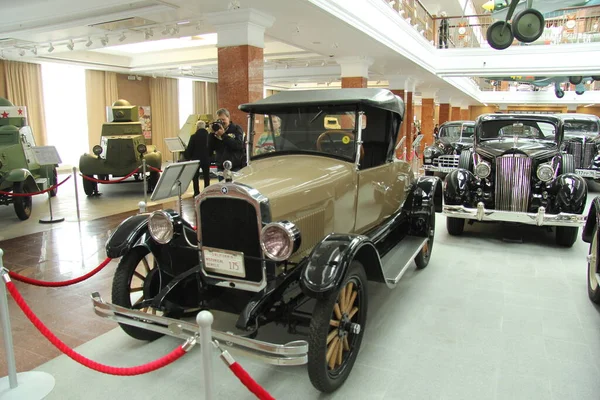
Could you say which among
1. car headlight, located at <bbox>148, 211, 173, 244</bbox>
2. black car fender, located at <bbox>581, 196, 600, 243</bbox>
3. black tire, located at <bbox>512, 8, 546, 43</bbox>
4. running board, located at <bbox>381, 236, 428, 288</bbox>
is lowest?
running board, located at <bbox>381, 236, 428, 288</bbox>

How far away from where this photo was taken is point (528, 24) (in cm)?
895

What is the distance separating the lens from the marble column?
21.1 feet

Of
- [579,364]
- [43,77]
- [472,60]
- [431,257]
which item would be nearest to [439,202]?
[431,257]

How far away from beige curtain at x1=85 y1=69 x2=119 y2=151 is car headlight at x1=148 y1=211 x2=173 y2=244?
1376 centimetres

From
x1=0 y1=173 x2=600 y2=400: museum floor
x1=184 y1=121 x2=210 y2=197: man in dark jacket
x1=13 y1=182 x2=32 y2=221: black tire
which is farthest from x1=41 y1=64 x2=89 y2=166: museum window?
x1=0 y1=173 x2=600 y2=400: museum floor

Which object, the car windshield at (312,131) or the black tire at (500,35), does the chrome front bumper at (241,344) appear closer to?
the car windshield at (312,131)

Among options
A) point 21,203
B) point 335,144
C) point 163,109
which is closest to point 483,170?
point 335,144

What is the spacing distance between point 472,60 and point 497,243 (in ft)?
30.2

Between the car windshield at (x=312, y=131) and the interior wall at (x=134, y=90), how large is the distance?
1403 cm

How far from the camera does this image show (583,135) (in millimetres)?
10398

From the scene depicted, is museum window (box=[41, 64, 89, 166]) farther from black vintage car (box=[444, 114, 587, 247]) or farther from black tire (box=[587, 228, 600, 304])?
black tire (box=[587, 228, 600, 304])

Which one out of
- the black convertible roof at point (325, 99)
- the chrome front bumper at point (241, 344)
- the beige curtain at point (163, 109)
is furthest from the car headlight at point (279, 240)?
the beige curtain at point (163, 109)

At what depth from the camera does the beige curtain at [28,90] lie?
12328 mm

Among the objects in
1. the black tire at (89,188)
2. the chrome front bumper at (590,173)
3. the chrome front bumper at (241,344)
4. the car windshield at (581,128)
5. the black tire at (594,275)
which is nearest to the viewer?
the chrome front bumper at (241,344)
